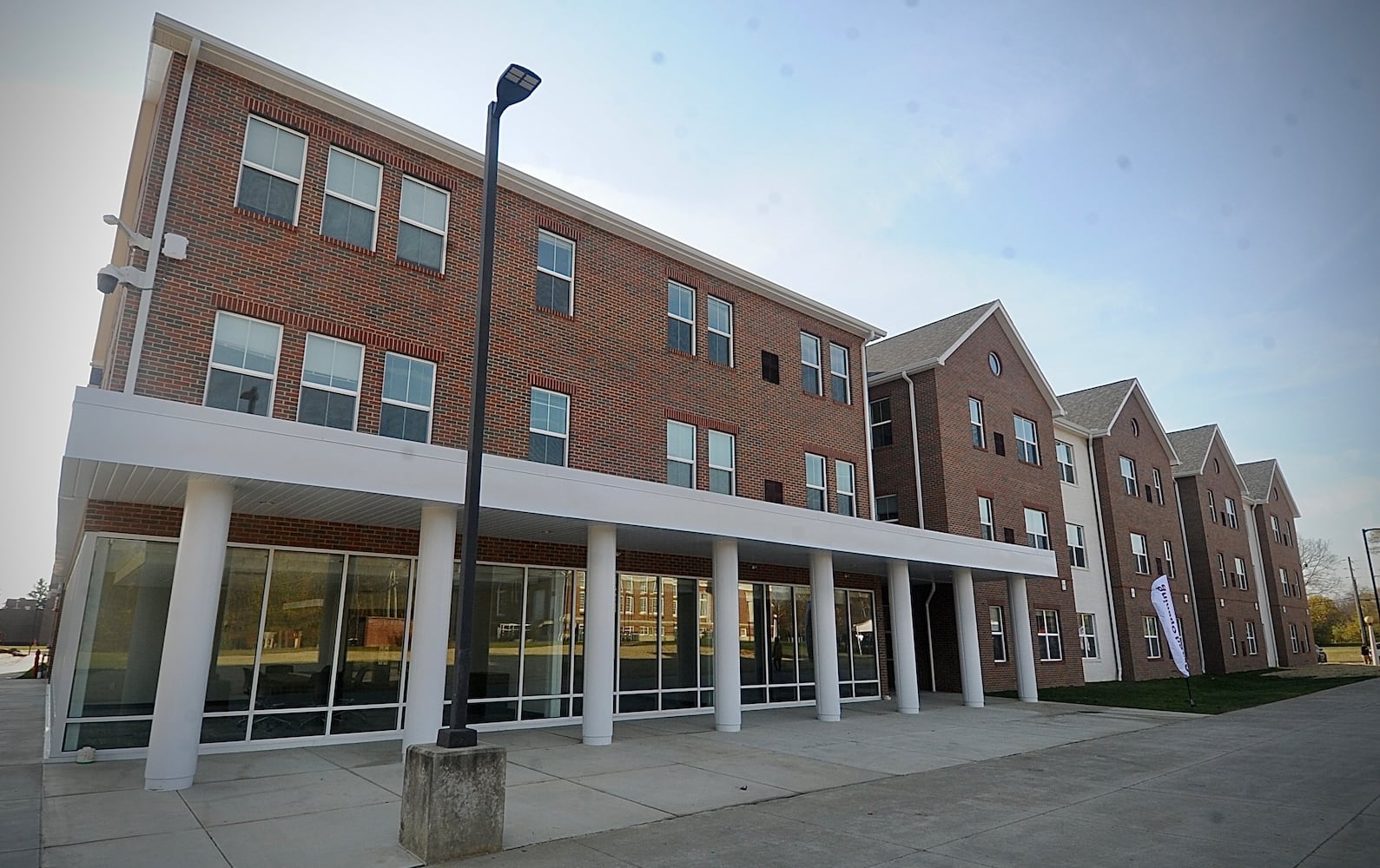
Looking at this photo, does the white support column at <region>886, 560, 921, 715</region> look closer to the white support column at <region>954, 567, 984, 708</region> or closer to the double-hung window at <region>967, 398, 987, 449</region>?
the white support column at <region>954, 567, 984, 708</region>

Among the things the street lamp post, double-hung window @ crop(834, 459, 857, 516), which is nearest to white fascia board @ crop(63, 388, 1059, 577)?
the street lamp post

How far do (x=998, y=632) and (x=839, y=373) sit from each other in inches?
413

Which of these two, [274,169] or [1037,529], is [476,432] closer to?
[274,169]

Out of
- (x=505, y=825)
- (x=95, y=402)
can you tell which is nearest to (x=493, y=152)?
(x=95, y=402)

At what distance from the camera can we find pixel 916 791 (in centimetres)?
1002

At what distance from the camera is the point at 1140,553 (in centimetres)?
3403

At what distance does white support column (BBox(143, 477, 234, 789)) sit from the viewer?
9227 mm

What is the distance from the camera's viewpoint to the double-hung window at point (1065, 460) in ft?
104

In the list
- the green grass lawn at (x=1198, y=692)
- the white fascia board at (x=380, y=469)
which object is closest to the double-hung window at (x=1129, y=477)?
the green grass lawn at (x=1198, y=692)

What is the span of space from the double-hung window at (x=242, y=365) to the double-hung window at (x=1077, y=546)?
27.9 m

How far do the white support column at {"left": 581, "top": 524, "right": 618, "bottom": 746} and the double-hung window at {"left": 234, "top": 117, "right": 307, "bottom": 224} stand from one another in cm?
722

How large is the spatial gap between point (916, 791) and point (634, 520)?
5.93 metres

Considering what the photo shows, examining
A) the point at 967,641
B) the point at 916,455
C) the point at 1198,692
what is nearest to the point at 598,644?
the point at 967,641

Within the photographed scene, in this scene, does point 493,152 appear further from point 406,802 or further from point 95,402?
point 406,802
